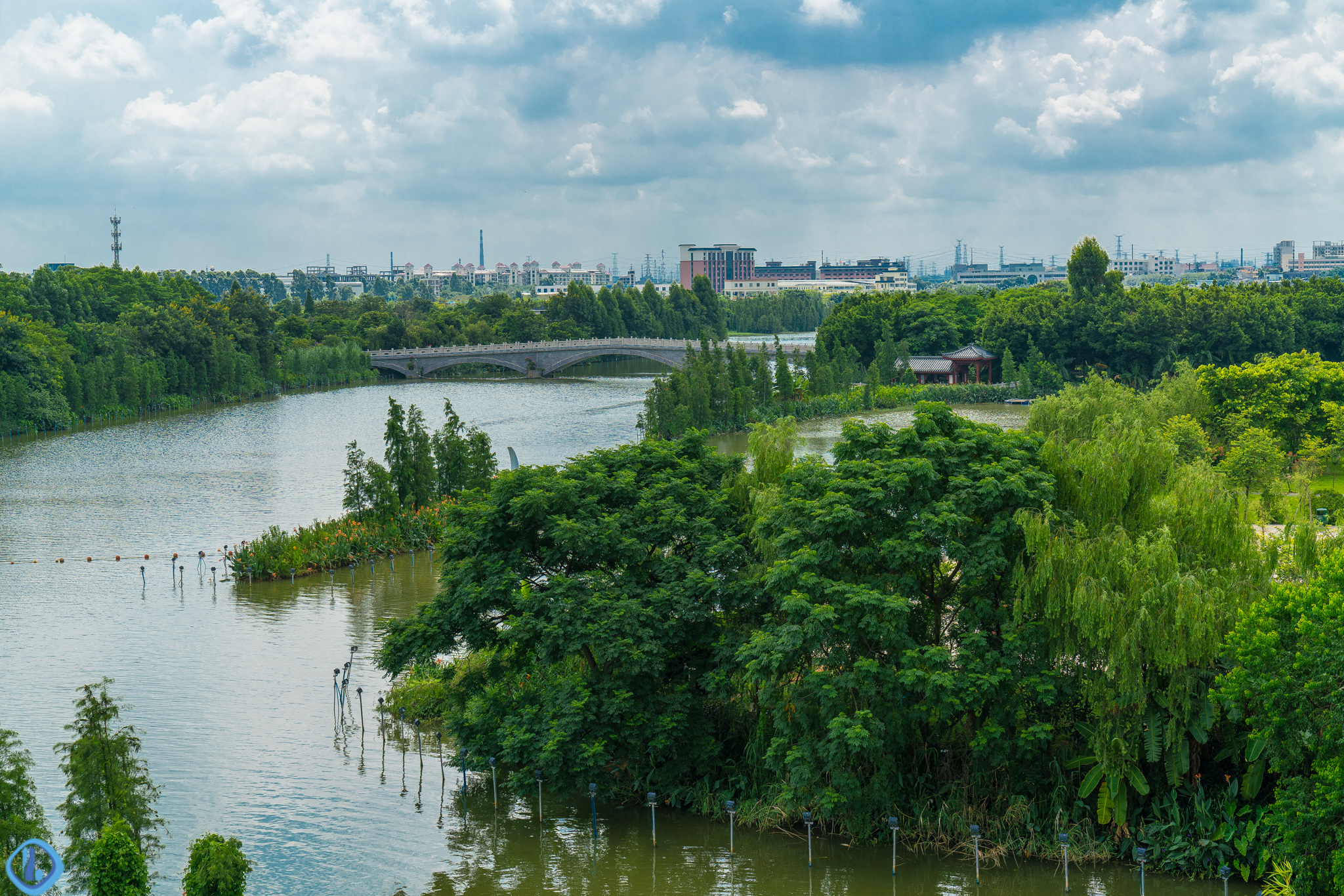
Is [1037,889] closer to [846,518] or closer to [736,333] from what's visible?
[846,518]

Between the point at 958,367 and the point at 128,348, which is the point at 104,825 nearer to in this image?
the point at 128,348

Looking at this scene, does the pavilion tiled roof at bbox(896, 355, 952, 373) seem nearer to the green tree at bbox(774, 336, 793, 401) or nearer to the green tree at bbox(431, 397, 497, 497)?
the green tree at bbox(774, 336, 793, 401)

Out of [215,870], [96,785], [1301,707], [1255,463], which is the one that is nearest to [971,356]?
[1255,463]

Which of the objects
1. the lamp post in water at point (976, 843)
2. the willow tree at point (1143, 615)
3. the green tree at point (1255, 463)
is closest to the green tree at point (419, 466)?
the green tree at point (1255, 463)

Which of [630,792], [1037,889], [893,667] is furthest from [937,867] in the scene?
[630,792]

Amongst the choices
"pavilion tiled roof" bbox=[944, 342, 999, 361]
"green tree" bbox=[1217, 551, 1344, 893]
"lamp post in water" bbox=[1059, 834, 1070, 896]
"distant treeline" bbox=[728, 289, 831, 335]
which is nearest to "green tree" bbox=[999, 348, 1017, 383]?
"pavilion tiled roof" bbox=[944, 342, 999, 361]

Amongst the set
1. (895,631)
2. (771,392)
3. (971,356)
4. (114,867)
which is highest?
(971,356)
